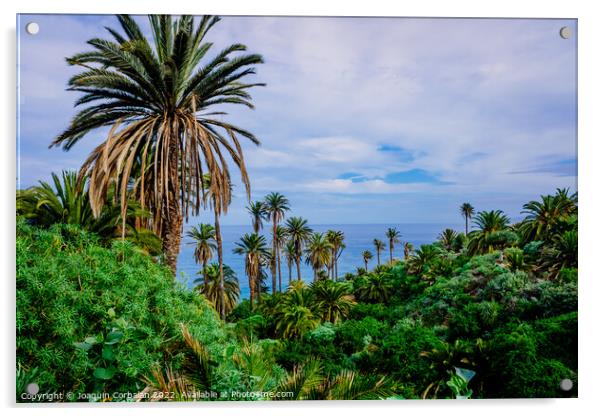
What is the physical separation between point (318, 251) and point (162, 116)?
7.34 ft

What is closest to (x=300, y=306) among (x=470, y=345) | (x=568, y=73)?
(x=470, y=345)

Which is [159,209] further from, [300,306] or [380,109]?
[380,109]

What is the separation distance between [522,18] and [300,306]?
3827 mm

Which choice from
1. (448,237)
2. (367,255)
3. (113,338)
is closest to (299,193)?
(367,255)

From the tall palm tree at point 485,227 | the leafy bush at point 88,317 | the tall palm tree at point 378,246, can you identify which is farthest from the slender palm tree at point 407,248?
the leafy bush at point 88,317

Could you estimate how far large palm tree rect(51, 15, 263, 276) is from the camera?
4.33m

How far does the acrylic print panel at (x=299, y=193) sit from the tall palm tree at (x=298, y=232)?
0.02m

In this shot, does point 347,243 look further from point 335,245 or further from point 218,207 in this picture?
point 218,207

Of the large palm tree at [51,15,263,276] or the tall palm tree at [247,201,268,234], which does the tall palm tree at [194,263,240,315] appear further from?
the tall palm tree at [247,201,268,234]

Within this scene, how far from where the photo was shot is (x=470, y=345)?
441 centimetres

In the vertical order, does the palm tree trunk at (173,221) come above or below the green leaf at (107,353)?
above

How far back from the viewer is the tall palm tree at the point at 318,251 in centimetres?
453

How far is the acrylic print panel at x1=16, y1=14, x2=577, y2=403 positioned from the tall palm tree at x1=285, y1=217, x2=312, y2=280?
0.02 m

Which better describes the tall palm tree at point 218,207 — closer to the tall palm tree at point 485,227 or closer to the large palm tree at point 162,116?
the large palm tree at point 162,116
